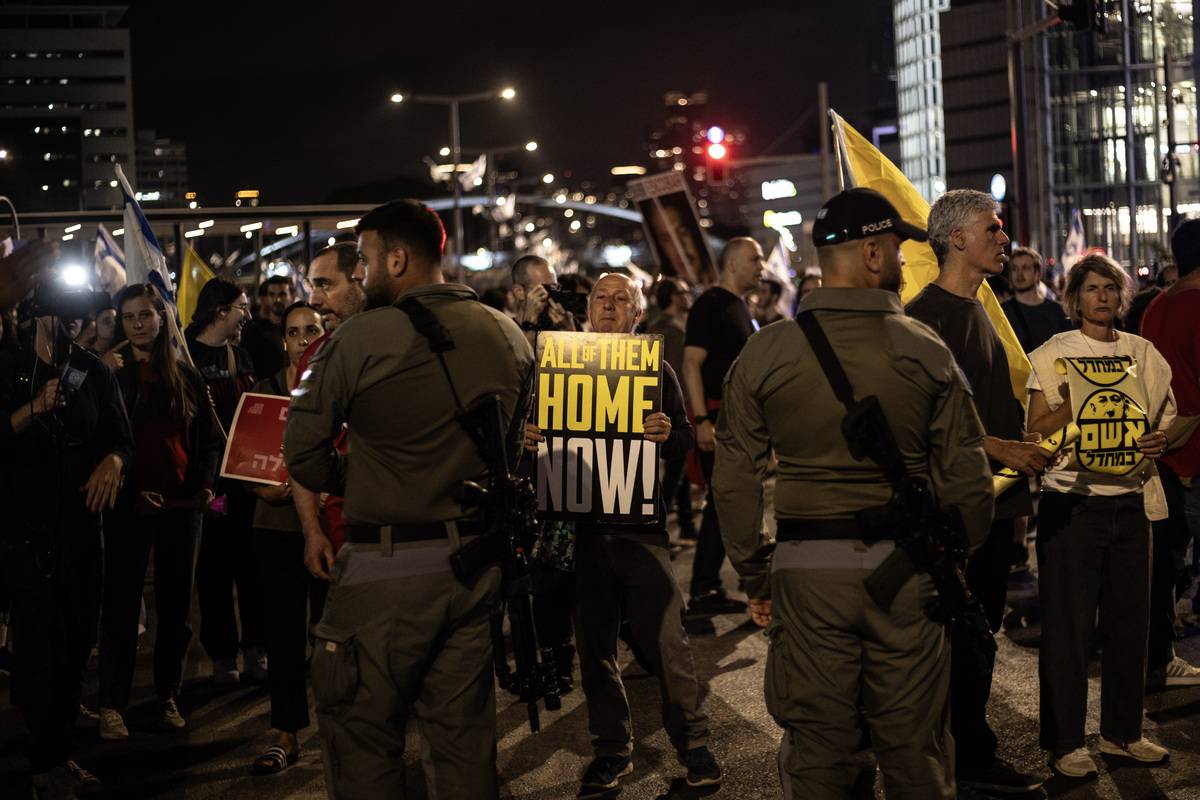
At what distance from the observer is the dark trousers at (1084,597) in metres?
5.89

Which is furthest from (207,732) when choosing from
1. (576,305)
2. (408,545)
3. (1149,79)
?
(1149,79)

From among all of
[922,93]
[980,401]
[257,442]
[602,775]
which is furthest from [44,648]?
[922,93]

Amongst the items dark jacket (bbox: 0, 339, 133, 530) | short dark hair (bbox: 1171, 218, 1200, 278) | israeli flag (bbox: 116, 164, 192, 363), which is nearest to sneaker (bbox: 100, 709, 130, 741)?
dark jacket (bbox: 0, 339, 133, 530)

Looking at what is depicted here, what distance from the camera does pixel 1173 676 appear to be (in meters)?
7.43

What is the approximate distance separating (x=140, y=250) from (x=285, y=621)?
3455mm

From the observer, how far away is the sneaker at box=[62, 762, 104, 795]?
20.4 feet

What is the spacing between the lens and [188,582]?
754 cm

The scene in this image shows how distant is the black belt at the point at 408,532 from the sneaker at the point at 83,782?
8.74 ft

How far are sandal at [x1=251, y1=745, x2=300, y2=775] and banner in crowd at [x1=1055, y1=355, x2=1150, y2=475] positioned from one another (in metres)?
3.79

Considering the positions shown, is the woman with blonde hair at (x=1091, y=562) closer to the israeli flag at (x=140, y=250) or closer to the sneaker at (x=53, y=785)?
the sneaker at (x=53, y=785)

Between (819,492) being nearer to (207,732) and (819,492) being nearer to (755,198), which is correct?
(207,732)

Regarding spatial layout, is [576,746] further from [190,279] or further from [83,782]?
[190,279]

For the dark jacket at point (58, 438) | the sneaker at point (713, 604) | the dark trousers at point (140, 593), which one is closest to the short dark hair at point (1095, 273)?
the sneaker at point (713, 604)

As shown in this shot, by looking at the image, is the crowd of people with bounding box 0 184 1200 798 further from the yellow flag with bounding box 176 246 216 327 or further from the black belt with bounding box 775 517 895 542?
the yellow flag with bounding box 176 246 216 327
